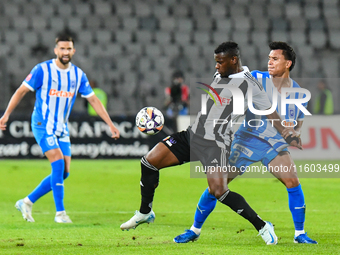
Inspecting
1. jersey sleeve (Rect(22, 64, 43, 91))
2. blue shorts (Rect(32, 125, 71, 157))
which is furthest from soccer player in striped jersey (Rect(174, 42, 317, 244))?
jersey sleeve (Rect(22, 64, 43, 91))

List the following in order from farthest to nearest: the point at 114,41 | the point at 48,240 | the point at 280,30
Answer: the point at 280,30
the point at 114,41
the point at 48,240

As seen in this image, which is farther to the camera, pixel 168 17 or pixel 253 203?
pixel 168 17

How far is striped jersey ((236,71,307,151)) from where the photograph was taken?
514cm

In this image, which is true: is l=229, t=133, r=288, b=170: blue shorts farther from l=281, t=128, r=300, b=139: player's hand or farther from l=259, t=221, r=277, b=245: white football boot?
l=259, t=221, r=277, b=245: white football boot

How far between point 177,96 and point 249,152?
1055 centimetres

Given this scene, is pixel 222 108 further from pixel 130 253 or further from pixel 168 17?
pixel 168 17

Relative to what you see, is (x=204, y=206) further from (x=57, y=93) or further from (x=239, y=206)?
(x=57, y=93)

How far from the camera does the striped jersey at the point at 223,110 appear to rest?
4805 mm

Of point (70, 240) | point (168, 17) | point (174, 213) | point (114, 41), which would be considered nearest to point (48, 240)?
point (70, 240)

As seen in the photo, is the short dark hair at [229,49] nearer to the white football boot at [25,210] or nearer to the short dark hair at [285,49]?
the short dark hair at [285,49]

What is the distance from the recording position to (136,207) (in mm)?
7645

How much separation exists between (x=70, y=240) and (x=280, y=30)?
16.5 meters

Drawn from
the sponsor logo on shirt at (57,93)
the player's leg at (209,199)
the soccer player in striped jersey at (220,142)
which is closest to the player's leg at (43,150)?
the sponsor logo on shirt at (57,93)

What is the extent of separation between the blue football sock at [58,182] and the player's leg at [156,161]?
1.59 meters
